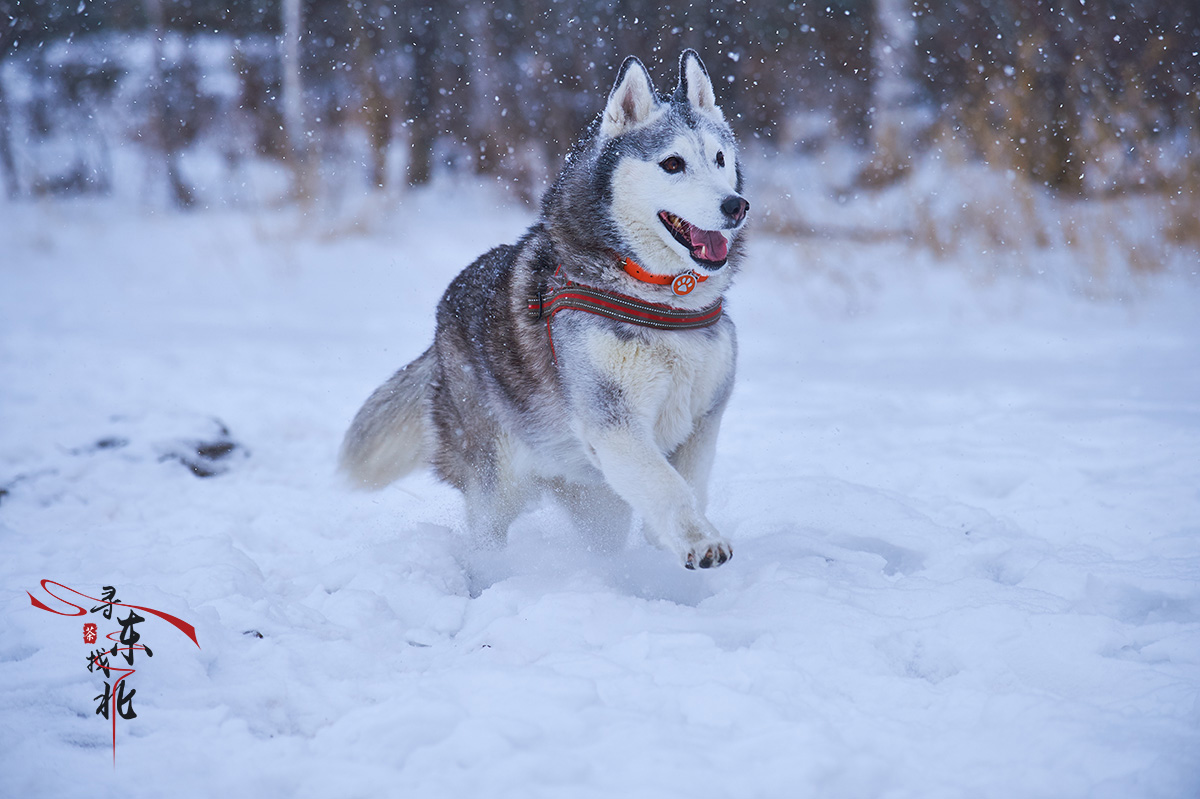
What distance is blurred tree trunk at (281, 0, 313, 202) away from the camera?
10.9 m

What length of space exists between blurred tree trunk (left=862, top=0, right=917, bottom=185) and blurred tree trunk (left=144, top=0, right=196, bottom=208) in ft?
29.9

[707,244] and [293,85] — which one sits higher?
[293,85]

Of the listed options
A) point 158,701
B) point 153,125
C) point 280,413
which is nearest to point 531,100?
point 153,125

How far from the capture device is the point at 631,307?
2.45 metres

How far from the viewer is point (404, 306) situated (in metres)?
7.54

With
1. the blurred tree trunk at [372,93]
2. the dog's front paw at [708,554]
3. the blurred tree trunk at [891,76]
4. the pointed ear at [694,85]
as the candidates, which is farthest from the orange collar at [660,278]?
the blurred tree trunk at [372,93]

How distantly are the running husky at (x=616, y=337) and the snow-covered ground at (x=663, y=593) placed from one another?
276mm

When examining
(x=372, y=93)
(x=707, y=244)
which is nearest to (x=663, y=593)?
(x=707, y=244)

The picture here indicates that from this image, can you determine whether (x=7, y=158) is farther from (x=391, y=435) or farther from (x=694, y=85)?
(x=694, y=85)

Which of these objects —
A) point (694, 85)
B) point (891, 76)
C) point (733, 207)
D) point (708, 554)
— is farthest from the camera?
point (891, 76)

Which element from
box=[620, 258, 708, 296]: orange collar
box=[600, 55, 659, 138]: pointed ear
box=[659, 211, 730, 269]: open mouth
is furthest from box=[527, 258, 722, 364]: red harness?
box=[600, 55, 659, 138]: pointed ear

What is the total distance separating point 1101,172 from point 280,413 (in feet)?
25.3

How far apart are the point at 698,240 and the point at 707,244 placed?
0.10 feet

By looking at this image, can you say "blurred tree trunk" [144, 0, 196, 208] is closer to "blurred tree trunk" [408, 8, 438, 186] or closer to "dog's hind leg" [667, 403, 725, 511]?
"blurred tree trunk" [408, 8, 438, 186]
